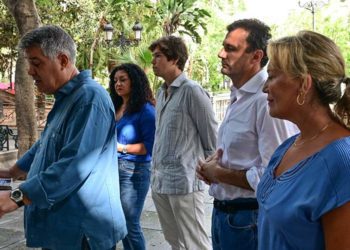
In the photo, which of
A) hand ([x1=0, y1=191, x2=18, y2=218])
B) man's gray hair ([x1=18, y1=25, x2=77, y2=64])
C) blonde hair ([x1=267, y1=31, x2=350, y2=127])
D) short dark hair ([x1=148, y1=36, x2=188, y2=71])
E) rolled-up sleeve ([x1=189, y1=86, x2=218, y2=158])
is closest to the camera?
blonde hair ([x1=267, y1=31, x2=350, y2=127])

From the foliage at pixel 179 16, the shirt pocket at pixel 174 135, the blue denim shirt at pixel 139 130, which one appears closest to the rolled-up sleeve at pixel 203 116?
the shirt pocket at pixel 174 135

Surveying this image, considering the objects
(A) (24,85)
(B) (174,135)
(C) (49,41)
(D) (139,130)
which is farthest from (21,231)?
(C) (49,41)

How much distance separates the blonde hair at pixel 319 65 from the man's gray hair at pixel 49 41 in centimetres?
126

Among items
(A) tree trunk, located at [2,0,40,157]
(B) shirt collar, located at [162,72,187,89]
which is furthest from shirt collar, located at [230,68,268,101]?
(A) tree trunk, located at [2,0,40,157]

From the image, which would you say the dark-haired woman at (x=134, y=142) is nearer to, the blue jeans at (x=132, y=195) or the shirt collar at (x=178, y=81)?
the blue jeans at (x=132, y=195)

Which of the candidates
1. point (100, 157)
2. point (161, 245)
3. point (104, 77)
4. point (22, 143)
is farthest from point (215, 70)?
point (100, 157)

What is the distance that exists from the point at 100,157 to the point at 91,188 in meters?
0.17

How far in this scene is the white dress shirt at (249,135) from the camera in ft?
7.23

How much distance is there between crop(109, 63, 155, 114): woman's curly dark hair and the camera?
412cm

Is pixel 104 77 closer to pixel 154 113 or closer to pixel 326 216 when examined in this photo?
pixel 154 113

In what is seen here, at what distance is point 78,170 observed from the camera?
7.18 feet

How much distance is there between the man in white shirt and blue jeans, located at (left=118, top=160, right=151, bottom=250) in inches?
56.6

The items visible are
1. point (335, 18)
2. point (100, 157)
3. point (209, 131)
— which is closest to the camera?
point (100, 157)

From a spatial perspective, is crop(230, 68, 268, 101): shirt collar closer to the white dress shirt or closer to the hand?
the white dress shirt
